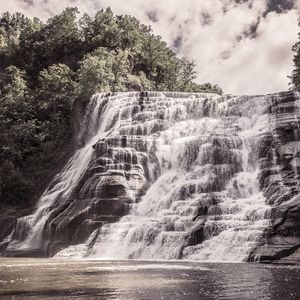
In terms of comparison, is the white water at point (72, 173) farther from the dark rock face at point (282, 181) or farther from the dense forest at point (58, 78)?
the dark rock face at point (282, 181)

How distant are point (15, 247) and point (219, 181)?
18.0 meters

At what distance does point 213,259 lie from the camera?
2916 centimetres

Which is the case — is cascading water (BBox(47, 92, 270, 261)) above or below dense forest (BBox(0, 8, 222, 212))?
below

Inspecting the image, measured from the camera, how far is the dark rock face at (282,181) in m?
27.2

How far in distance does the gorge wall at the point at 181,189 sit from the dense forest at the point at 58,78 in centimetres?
774

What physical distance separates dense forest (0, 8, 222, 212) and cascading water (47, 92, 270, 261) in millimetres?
7504

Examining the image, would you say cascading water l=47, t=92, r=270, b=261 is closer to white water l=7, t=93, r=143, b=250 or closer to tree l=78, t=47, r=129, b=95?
white water l=7, t=93, r=143, b=250

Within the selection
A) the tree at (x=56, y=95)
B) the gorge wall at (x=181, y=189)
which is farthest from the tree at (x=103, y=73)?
the gorge wall at (x=181, y=189)

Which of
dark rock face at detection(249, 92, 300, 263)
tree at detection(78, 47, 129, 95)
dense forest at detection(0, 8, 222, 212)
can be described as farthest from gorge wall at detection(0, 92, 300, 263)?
tree at detection(78, 47, 129, 95)

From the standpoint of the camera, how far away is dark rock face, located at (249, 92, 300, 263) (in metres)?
27.2

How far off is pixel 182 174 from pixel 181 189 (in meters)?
4.73

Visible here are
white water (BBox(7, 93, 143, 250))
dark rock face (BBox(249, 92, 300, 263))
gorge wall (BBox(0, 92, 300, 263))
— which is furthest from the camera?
white water (BBox(7, 93, 143, 250))

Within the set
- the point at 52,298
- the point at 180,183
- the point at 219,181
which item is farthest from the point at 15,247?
the point at 52,298

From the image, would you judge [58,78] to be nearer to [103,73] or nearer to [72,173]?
[103,73]
